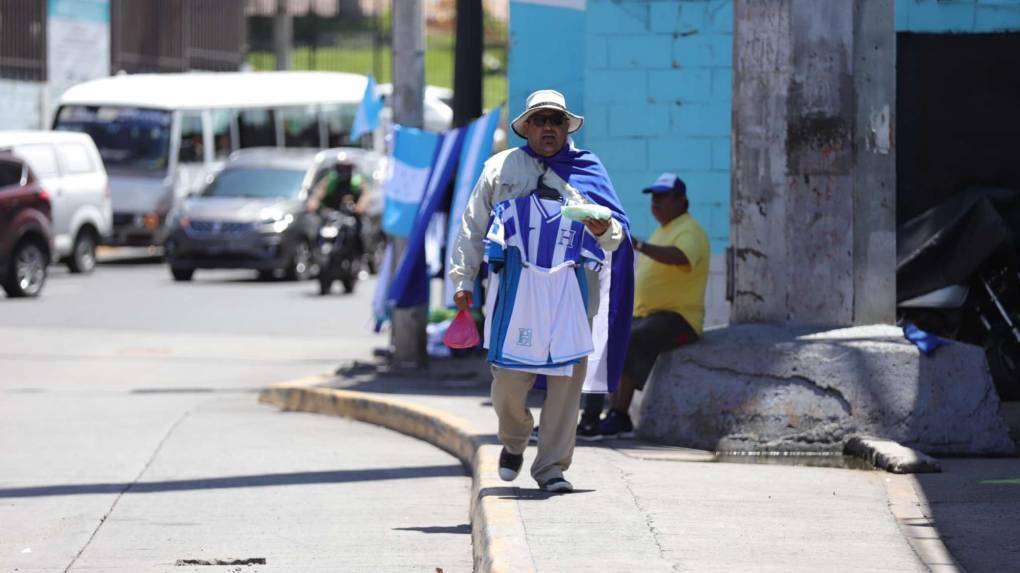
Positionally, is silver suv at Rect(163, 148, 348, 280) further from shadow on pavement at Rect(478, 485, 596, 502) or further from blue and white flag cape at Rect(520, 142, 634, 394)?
shadow on pavement at Rect(478, 485, 596, 502)

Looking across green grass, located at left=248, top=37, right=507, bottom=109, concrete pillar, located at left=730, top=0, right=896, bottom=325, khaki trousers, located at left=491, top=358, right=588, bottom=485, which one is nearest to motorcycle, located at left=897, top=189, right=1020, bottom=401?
concrete pillar, located at left=730, top=0, right=896, bottom=325

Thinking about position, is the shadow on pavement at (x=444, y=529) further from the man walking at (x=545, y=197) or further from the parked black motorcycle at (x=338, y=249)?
the parked black motorcycle at (x=338, y=249)

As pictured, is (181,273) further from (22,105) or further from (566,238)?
(566,238)

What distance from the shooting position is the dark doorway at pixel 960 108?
1122 cm

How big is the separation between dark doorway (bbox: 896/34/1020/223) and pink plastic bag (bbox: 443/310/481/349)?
460cm

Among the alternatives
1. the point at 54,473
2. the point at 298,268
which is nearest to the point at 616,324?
the point at 54,473

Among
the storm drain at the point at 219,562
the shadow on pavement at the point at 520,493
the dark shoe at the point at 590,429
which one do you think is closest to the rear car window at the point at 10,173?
the dark shoe at the point at 590,429

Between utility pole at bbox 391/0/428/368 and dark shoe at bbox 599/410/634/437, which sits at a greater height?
utility pole at bbox 391/0/428/368

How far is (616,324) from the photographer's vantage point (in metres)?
8.18

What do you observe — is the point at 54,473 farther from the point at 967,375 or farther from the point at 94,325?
the point at 94,325

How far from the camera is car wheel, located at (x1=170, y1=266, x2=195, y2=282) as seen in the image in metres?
26.0

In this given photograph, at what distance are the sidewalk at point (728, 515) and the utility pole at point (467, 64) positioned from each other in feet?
15.5

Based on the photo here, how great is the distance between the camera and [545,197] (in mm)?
7582

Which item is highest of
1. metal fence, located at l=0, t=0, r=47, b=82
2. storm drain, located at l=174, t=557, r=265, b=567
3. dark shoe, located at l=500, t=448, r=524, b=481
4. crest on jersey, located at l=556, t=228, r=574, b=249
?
metal fence, located at l=0, t=0, r=47, b=82
